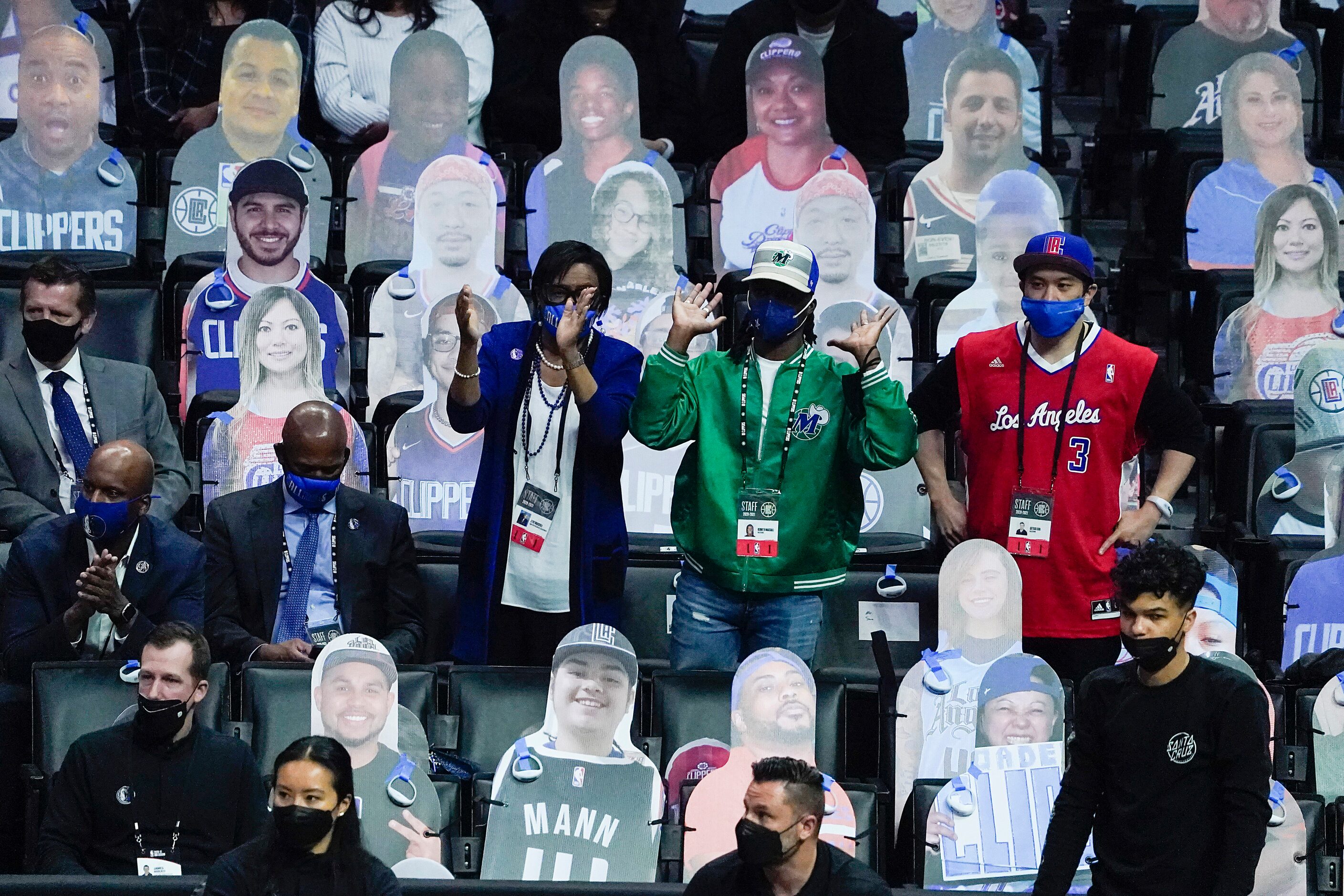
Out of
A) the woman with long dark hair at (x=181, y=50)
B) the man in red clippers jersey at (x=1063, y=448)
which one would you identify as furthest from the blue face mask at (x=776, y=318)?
the woman with long dark hair at (x=181, y=50)

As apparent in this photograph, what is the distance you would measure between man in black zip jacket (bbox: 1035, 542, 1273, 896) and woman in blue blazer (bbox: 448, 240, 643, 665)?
1.52m

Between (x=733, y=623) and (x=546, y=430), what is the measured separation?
658mm

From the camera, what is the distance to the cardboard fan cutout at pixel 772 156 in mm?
6762

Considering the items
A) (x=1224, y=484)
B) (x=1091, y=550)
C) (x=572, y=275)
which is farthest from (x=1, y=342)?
(x=1224, y=484)

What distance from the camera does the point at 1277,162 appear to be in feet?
22.6

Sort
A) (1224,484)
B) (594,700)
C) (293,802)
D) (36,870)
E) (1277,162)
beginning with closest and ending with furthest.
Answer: (293,802) → (36,870) → (594,700) → (1224,484) → (1277,162)

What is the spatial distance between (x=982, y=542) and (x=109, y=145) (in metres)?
3.51

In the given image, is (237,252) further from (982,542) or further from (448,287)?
(982,542)

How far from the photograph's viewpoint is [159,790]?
445cm

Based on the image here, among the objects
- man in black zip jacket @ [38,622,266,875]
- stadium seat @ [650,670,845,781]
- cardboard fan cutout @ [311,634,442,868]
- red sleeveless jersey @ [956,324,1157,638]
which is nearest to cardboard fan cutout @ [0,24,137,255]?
cardboard fan cutout @ [311,634,442,868]

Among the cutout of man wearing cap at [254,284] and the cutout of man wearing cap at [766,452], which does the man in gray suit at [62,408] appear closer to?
the cutout of man wearing cap at [254,284]

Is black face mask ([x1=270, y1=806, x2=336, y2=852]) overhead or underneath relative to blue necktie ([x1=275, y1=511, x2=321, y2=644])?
underneath

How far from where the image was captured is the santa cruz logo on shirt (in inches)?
199

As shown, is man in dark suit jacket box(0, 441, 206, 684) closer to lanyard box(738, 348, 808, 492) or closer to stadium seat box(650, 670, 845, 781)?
stadium seat box(650, 670, 845, 781)
